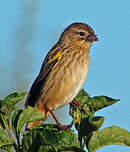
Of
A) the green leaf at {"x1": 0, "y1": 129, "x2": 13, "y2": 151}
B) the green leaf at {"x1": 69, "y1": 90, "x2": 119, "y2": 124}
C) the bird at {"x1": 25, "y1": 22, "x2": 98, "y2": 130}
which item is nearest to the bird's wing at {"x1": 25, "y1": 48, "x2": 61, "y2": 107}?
the bird at {"x1": 25, "y1": 22, "x2": 98, "y2": 130}

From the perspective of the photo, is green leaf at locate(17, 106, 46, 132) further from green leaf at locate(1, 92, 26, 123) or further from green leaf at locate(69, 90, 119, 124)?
green leaf at locate(69, 90, 119, 124)

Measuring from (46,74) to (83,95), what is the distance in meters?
2.02

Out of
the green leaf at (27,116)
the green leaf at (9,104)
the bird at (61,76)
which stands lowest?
the bird at (61,76)

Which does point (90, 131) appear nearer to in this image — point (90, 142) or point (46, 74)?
point (90, 142)

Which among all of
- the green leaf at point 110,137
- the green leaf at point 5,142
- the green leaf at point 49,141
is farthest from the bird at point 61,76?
the green leaf at point 49,141

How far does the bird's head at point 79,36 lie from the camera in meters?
5.67

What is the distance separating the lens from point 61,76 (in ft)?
17.0

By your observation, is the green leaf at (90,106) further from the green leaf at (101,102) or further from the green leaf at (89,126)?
the green leaf at (89,126)

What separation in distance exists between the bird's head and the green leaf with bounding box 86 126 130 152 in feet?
10.9

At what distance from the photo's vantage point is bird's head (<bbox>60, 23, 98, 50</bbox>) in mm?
5672

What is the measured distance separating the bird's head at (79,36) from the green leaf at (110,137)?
10.9 ft

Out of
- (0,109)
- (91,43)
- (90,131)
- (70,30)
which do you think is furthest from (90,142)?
(70,30)

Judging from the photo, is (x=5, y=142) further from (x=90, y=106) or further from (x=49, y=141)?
(x=90, y=106)

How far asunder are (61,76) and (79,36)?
0.97 metres
